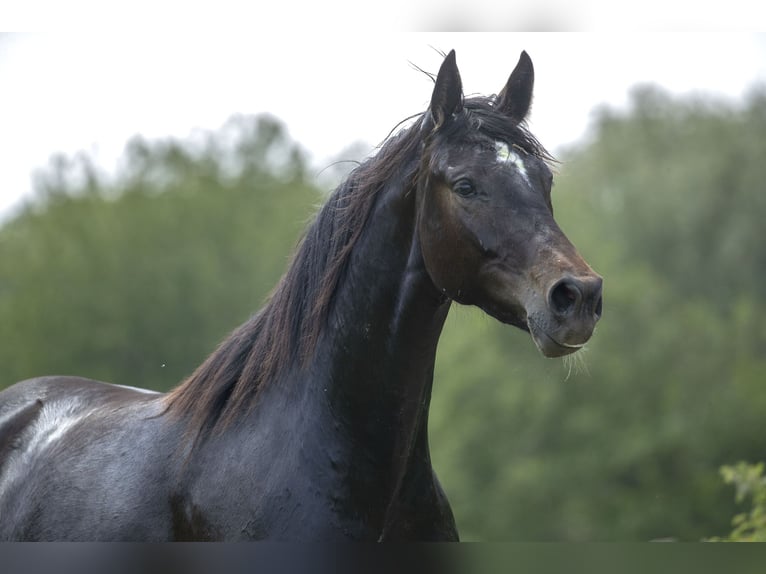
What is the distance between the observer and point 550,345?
12.3 feet

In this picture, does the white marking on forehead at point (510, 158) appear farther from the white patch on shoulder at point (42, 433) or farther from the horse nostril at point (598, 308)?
the white patch on shoulder at point (42, 433)

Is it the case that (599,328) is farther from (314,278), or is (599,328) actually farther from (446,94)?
(446,94)

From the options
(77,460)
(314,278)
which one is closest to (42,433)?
(77,460)

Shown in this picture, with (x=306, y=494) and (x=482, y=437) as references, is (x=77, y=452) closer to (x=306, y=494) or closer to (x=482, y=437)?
(x=306, y=494)

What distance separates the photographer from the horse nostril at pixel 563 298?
3.66 metres

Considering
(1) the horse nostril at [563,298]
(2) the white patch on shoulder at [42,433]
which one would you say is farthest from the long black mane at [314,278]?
(2) the white patch on shoulder at [42,433]

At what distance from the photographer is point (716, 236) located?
31812 millimetres

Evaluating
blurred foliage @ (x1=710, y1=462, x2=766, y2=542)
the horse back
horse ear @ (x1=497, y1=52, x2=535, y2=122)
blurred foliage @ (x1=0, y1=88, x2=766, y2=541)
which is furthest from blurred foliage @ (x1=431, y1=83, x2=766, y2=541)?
horse ear @ (x1=497, y1=52, x2=535, y2=122)

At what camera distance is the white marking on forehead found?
159 inches

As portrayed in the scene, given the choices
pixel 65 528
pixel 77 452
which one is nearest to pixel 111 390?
pixel 77 452

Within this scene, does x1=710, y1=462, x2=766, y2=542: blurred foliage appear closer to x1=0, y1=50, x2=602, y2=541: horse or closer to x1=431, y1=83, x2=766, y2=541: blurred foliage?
x1=0, y1=50, x2=602, y2=541: horse

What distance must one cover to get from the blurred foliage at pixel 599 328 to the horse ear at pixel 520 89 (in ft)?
81.8

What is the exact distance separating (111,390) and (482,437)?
28747 mm

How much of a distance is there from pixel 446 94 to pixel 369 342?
109 centimetres
